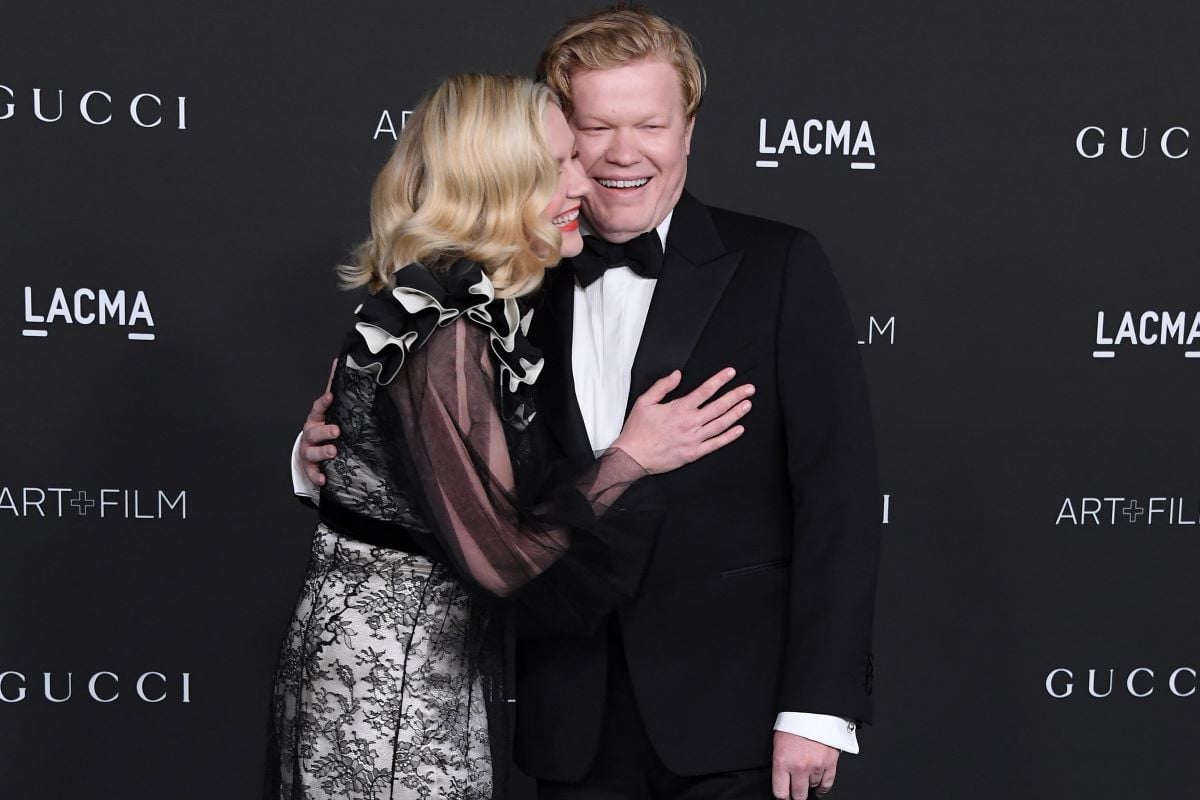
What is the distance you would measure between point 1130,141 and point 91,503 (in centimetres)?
247

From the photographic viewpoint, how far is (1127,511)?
2990mm

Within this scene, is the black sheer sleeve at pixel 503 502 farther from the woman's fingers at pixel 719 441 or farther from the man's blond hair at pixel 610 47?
the man's blond hair at pixel 610 47

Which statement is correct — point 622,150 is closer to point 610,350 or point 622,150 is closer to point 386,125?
point 610,350

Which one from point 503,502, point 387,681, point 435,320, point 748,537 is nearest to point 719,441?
point 748,537

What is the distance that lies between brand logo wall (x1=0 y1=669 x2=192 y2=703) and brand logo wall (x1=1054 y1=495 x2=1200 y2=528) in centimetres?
208

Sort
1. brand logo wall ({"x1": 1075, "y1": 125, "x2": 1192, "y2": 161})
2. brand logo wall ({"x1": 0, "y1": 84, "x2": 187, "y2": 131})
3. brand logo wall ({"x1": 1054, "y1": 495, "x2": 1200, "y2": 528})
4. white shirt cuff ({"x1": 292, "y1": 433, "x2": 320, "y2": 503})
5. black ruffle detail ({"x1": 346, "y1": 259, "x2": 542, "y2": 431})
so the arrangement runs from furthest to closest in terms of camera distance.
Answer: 1. brand logo wall ({"x1": 1054, "y1": 495, "x2": 1200, "y2": 528})
2. brand logo wall ({"x1": 1075, "y1": 125, "x2": 1192, "y2": 161})
3. brand logo wall ({"x1": 0, "y1": 84, "x2": 187, "y2": 131})
4. white shirt cuff ({"x1": 292, "y1": 433, "x2": 320, "y2": 503})
5. black ruffle detail ({"x1": 346, "y1": 259, "x2": 542, "y2": 431})

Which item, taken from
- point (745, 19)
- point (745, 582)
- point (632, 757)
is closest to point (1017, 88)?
point (745, 19)

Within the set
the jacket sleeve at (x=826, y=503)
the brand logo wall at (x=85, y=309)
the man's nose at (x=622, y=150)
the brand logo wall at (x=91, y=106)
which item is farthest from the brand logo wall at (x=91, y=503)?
the jacket sleeve at (x=826, y=503)

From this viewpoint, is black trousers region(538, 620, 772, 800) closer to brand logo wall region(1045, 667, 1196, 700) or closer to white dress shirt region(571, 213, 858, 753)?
white dress shirt region(571, 213, 858, 753)

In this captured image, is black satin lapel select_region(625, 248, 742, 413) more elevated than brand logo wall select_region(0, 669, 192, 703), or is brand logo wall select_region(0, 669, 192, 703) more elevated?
black satin lapel select_region(625, 248, 742, 413)

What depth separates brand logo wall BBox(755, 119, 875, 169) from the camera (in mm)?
2834

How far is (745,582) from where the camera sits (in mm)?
1774

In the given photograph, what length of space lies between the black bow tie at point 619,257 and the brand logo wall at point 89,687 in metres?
1.67

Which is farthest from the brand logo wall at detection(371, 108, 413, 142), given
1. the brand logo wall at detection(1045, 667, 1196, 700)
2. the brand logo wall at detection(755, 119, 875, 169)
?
the brand logo wall at detection(1045, 667, 1196, 700)
